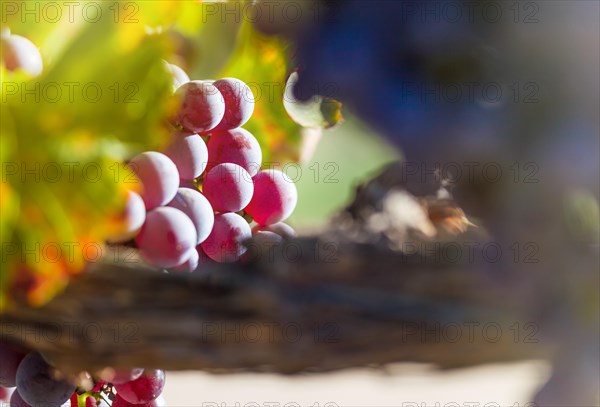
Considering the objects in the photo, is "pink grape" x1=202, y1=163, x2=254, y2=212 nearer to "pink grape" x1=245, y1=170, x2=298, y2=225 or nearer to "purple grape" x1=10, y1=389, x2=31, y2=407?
"pink grape" x1=245, y1=170, x2=298, y2=225

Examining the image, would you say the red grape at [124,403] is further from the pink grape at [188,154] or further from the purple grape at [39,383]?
the pink grape at [188,154]

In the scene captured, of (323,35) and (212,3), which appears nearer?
(323,35)

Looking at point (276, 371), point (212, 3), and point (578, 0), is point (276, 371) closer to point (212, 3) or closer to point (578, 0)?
point (578, 0)

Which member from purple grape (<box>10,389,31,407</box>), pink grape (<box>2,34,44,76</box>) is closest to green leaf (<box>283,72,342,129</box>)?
pink grape (<box>2,34,44,76</box>)

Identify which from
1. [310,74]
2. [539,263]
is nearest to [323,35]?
[310,74]

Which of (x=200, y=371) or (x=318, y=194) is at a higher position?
(x=318, y=194)

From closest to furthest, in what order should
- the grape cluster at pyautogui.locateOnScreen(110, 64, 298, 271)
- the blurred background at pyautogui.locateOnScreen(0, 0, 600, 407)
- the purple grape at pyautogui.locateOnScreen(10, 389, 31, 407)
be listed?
1. the blurred background at pyautogui.locateOnScreen(0, 0, 600, 407)
2. the grape cluster at pyautogui.locateOnScreen(110, 64, 298, 271)
3. the purple grape at pyautogui.locateOnScreen(10, 389, 31, 407)

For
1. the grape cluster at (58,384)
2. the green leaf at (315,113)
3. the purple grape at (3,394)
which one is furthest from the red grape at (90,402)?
the green leaf at (315,113)
